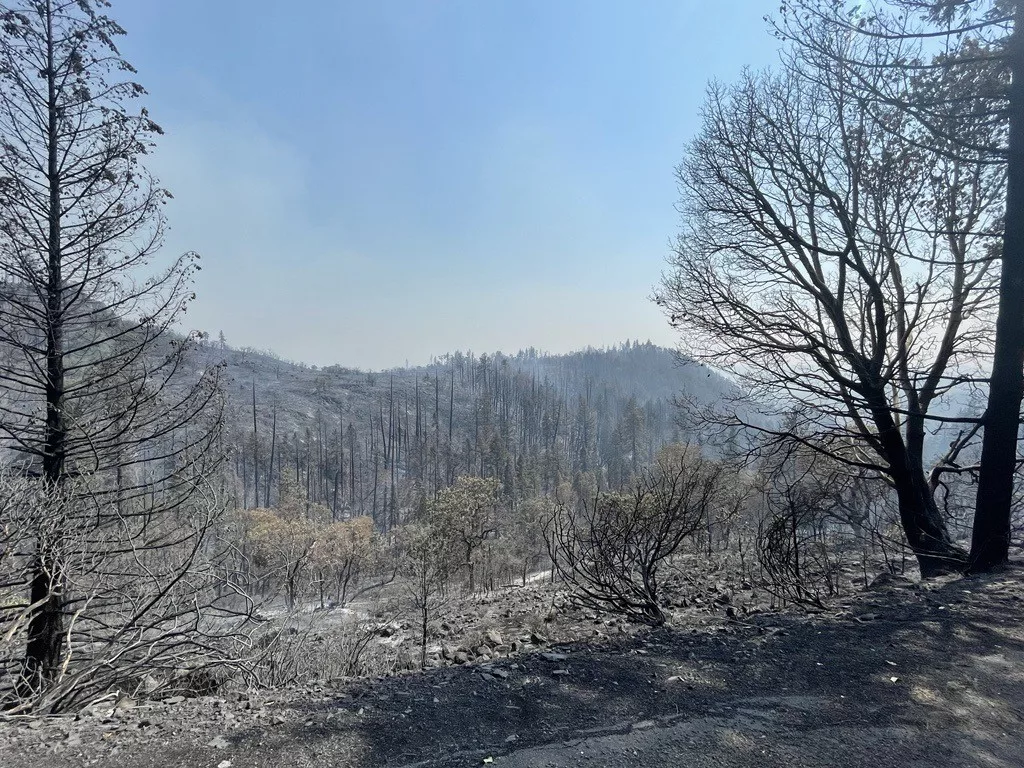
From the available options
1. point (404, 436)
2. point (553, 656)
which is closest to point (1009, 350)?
point (553, 656)

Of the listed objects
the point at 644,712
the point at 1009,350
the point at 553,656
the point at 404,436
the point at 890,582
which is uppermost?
the point at 1009,350

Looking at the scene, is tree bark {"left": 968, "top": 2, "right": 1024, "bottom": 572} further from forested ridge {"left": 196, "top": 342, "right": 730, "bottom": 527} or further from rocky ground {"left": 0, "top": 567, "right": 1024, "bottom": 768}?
forested ridge {"left": 196, "top": 342, "right": 730, "bottom": 527}

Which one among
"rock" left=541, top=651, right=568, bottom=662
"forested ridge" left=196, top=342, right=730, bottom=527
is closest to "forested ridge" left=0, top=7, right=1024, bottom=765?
"rock" left=541, top=651, right=568, bottom=662

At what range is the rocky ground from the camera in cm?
247

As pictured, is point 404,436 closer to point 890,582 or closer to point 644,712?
point 890,582

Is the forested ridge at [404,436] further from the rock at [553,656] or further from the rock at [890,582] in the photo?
the rock at [553,656]

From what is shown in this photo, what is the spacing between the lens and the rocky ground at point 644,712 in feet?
8.11

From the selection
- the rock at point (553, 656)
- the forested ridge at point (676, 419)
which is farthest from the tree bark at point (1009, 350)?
the rock at point (553, 656)

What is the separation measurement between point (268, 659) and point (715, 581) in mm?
6970

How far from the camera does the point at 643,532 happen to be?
5.18 metres

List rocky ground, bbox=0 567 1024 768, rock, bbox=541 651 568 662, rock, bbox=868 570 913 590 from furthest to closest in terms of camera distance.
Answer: rock, bbox=868 570 913 590
rock, bbox=541 651 568 662
rocky ground, bbox=0 567 1024 768

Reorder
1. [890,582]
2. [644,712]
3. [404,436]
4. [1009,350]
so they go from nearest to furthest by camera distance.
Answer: [644,712] → [1009,350] → [890,582] → [404,436]

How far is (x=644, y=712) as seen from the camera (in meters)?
2.86

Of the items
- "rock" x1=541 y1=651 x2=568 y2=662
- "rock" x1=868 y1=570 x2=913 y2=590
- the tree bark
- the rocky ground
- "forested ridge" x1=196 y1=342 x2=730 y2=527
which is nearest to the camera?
the rocky ground
